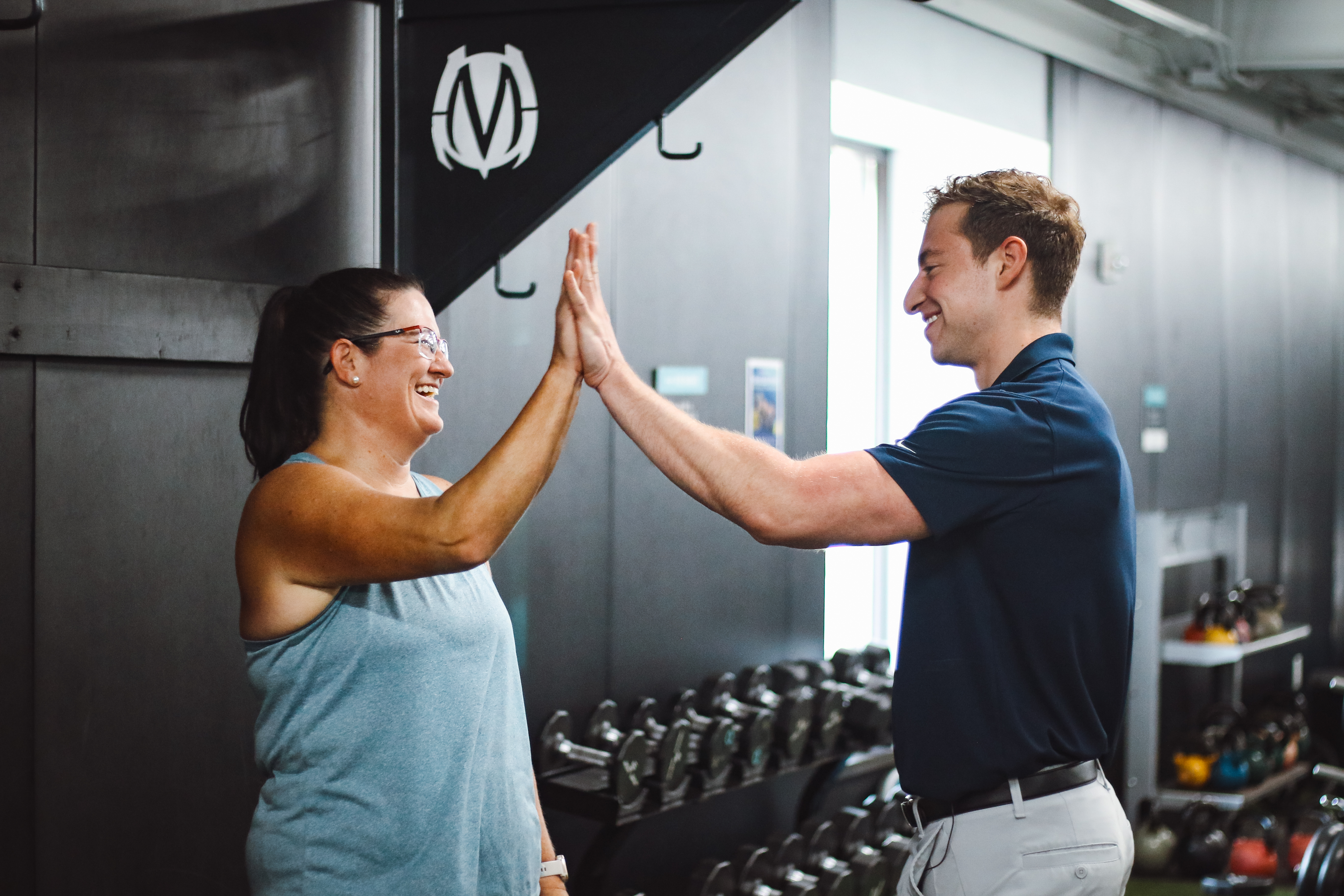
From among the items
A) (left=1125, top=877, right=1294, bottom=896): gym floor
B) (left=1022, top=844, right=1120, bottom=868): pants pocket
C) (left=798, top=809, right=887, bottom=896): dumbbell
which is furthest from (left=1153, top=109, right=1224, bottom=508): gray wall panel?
(left=1022, top=844, right=1120, bottom=868): pants pocket

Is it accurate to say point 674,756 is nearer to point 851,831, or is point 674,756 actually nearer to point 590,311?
point 851,831

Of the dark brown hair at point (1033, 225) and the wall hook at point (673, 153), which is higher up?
the wall hook at point (673, 153)

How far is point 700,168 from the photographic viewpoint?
11.1 feet

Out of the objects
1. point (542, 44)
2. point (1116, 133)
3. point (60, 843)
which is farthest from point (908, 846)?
point (1116, 133)

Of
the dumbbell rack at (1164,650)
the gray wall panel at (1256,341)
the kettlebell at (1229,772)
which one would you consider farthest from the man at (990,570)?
the gray wall panel at (1256,341)

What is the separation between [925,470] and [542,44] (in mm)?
991

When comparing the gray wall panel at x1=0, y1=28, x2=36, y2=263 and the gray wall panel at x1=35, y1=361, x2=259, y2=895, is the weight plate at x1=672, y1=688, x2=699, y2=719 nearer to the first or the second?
the gray wall panel at x1=35, y1=361, x2=259, y2=895

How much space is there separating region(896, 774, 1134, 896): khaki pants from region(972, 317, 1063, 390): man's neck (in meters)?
0.60

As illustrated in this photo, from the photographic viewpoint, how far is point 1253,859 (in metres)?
4.39

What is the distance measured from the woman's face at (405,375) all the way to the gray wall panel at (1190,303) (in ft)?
15.6

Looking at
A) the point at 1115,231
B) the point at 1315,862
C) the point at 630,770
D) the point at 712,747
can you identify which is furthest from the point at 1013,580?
the point at 1115,231

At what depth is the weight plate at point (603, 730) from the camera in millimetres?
2941

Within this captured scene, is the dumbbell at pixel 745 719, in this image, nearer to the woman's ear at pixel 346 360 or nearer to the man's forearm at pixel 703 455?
the man's forearm at pixel 703 455

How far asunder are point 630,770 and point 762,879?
2.30 feet
